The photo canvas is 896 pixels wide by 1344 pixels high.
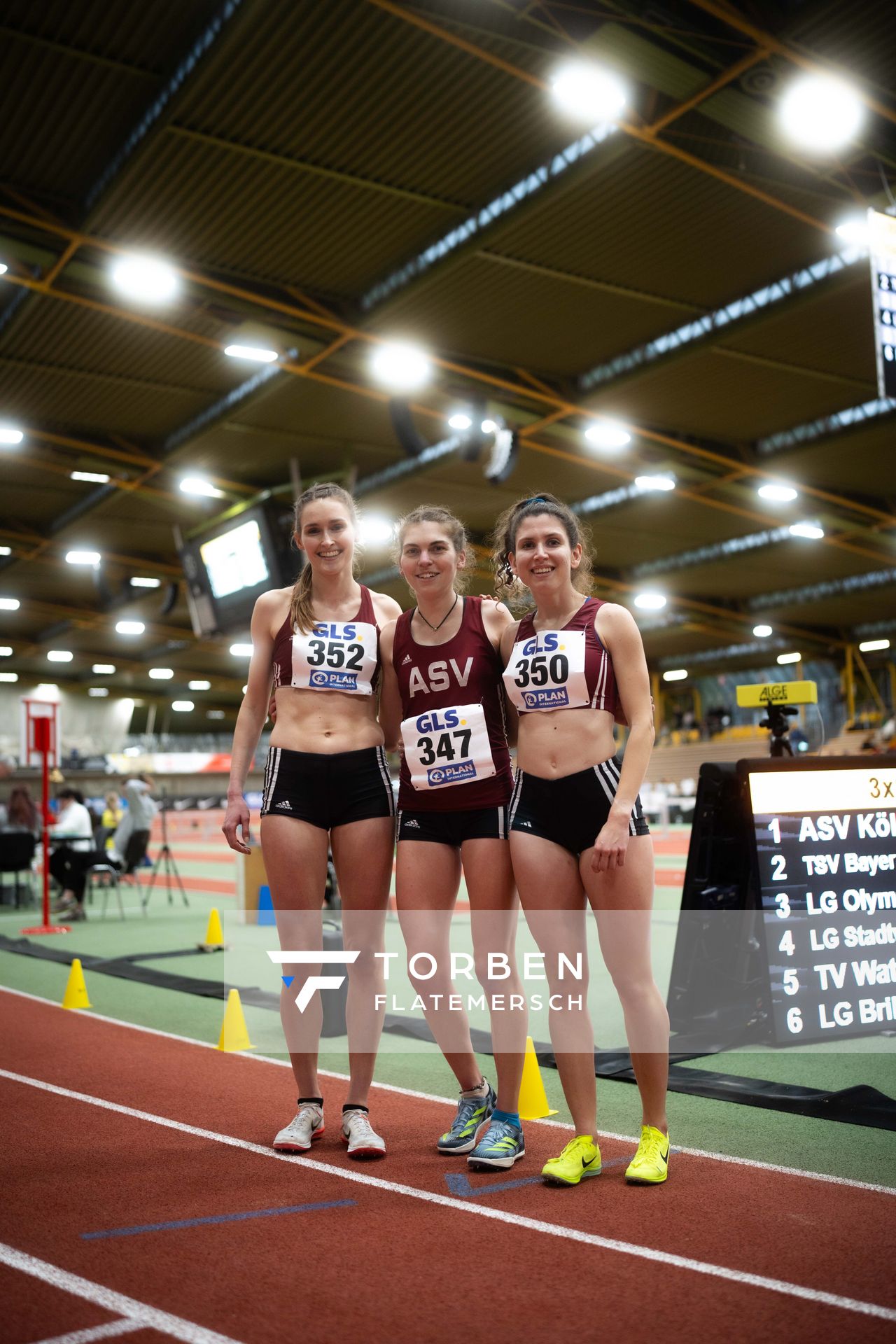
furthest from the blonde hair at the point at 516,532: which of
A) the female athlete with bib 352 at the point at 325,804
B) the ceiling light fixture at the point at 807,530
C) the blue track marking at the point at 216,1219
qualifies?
the ceiling light fixture at the point at 807,530

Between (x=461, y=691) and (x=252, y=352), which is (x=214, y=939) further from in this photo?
(x=252, y=352)

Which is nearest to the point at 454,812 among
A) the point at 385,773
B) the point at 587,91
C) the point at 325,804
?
the point at 385,773

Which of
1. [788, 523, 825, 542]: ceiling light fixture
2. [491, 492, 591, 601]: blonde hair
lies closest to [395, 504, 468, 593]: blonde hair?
[491, 492, 591, 601]: blonde hair

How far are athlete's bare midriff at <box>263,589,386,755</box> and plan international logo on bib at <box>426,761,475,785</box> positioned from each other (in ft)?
1.03

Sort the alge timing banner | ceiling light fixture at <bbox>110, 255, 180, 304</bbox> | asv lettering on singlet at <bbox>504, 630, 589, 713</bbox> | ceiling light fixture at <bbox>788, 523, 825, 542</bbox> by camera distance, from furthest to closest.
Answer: ceiling light fixture at <bbox>788, 523, 825, 542</bbox>
ceiling light fixture at <bbox>110, 255, 180, 304</bbox>
the alge timing banner
asv lettering on singlet at <bbox>504, 630, 589, 713</bbox>

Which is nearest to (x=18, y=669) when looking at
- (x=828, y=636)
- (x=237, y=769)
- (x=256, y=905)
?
(x=828, y=636)

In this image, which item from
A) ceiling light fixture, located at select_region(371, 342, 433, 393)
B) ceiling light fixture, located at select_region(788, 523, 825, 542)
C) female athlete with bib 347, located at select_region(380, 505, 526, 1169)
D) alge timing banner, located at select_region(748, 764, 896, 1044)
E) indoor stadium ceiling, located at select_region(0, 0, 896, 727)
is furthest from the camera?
ceiling light fixture, located at select_region(788, 523, 825, 542)

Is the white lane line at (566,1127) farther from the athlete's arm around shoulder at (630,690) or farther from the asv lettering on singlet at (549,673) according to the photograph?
the asv lettering on singlet at (549,673)

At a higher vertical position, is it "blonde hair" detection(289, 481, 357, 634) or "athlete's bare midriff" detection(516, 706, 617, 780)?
"blonde hair" detection(289, 481, 357, 634)

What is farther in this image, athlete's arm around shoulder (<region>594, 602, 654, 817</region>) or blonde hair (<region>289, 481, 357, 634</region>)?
blonde hair (<region>289, 481, 357, 634</region>)

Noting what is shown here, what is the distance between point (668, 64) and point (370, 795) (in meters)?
7.01

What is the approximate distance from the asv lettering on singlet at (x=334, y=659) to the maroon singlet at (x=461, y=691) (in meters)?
0.13

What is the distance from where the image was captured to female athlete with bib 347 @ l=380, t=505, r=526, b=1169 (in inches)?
132

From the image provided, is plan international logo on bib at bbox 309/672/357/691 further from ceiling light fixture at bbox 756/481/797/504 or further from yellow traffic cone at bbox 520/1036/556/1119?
ceiling light fixture at bbox 756/481/797/504
